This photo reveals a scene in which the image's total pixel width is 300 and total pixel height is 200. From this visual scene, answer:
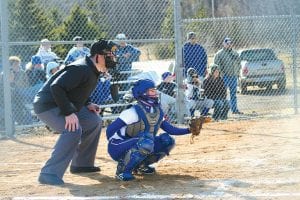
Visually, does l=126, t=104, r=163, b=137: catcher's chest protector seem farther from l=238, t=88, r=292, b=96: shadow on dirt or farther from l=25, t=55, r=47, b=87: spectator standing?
l=238, t=88, r=292, b=96: shadow on dirt

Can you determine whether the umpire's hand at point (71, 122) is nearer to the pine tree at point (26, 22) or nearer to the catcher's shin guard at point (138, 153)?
the catcher's shin guard at point (138, 153)

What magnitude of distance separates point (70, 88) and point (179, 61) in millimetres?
5667

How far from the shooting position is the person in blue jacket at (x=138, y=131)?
660 centimetres

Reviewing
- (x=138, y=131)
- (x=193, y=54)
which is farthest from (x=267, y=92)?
(x=138, y=131)

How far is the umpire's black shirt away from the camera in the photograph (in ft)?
21.1

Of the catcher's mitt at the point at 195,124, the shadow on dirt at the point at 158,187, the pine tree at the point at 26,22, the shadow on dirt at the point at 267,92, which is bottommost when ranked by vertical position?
the shadow on dirt at the point at 158,187

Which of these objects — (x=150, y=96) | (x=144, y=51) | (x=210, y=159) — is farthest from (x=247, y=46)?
(x=150, y=96)

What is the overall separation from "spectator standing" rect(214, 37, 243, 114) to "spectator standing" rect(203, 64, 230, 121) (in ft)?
1.17

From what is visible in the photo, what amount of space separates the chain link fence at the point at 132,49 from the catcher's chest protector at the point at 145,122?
80 cm

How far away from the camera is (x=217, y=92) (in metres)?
12.7

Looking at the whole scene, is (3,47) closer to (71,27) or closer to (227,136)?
(227,136)

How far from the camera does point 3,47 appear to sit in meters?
10.8

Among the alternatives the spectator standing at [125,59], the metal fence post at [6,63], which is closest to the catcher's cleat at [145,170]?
the metal fence post at [6,63]

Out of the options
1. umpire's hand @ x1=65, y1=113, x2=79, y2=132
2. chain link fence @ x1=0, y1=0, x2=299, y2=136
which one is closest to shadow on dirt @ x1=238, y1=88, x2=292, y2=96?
chain link fence @ x1=0, y1=0, x2=299, y2=136
